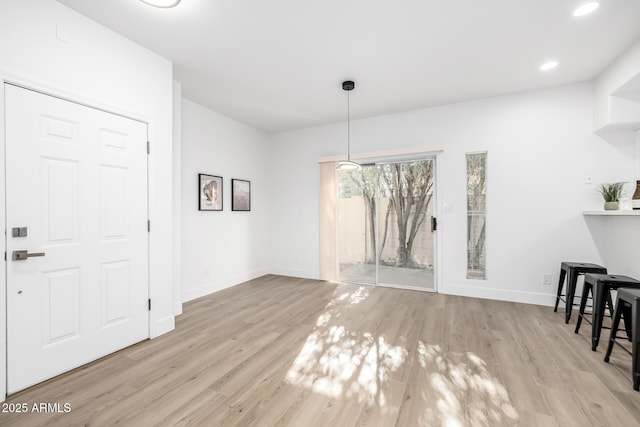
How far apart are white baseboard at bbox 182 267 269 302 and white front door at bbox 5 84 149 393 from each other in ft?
4.22

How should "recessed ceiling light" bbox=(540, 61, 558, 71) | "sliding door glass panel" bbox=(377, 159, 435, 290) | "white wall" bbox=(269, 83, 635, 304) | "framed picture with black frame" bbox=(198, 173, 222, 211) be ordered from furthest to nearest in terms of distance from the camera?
"sliding door glass panel" bbox=(377, 159, 435, 290) < "framed picture with black frame" bbox=(198, 173, 222, 211) < "white wall" bbox=(269, 83, 635, 304) < "recessed ceiling light" bbox=(540, 61, 558, 71)

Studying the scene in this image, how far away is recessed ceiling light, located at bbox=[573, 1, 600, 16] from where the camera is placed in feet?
7.30

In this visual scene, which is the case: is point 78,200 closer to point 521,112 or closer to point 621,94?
point 521,112

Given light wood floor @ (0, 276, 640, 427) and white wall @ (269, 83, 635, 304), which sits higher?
white wall @ (269, 83, 635, 304)

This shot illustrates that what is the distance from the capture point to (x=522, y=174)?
12.8 ft

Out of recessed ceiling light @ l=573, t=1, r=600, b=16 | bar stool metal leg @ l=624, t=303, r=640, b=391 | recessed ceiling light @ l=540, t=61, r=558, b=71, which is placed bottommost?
bar stool metal leg @ l=624, t=303, r=640, b=391

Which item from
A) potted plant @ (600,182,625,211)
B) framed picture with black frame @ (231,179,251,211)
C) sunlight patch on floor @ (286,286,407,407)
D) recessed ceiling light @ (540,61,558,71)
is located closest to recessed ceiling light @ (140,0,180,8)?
sunlight patch on floor @ (286,286,407,407)

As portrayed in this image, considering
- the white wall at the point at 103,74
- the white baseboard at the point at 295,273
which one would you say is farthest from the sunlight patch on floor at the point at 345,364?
the white baseboard at the point at 295,273

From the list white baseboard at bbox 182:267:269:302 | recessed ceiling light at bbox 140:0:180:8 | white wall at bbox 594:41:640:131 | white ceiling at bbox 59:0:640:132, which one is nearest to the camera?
recessed ceiling light at bbox 140:0:180:8

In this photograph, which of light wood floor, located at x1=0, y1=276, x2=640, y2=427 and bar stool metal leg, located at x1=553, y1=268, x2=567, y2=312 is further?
bar stool metal leg, located at x1=553, y1=268, x2=567, y2=312

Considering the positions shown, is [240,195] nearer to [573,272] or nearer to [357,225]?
[357,225]

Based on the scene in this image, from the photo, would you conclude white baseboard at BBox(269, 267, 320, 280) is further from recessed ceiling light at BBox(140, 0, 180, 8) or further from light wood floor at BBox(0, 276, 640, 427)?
recessed ceiling light at BBox(140, 0, 180, 8)

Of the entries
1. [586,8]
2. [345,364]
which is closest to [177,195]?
[345,364]

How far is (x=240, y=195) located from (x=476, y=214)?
3992 millimetres
